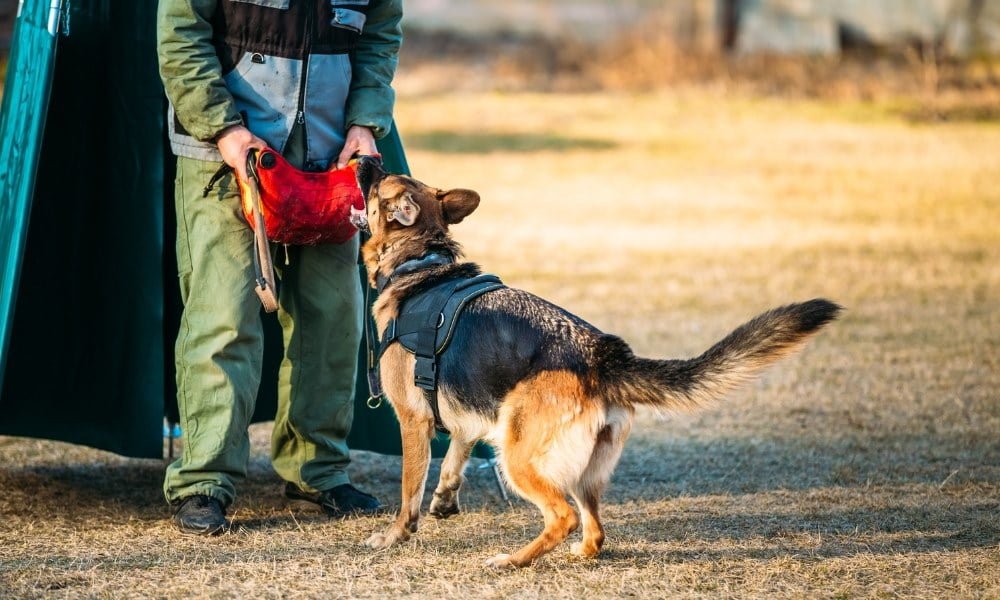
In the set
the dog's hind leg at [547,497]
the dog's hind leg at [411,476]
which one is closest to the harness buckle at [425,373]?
the dog's hind leg at [411,476]

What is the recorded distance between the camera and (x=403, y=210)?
4.69 m

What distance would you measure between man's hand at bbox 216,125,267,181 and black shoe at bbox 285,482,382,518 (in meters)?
1.48

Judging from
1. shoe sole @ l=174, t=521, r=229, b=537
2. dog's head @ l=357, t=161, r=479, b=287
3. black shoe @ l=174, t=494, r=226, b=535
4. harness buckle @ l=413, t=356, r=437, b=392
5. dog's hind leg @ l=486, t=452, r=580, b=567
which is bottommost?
shoe sole @ l=174, t=521, r=229, b=537

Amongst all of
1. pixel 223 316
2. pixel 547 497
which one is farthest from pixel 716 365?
pixel 223 316

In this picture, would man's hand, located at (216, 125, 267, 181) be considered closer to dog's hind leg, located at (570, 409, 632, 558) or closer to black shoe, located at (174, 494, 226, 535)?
black shoe, located at (174, 494, 226, 535)

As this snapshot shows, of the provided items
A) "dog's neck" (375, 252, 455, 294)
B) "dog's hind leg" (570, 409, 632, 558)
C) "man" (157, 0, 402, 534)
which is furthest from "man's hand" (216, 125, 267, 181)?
"dog's hind leg" (570, 409, 632, 558)

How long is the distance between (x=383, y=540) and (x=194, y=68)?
6.52 feet

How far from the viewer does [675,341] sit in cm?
848

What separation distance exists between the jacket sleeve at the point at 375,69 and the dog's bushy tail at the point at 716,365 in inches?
59.4

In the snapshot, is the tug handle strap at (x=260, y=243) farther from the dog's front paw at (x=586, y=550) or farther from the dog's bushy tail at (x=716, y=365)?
the dog's front paw at (x=586, y=550)

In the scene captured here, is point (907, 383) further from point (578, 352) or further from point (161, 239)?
point (161, 239)

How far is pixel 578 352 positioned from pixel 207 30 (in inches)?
75.7

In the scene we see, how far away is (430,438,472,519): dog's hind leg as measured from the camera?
4926mm

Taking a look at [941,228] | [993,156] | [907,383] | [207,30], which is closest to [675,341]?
[907,383]
